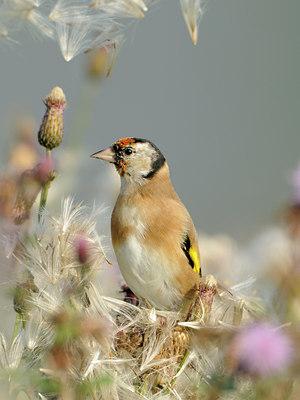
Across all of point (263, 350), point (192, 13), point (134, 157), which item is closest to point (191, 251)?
point (134, 157)

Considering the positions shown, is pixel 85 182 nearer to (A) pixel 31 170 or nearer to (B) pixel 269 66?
(A) pixel 31 170

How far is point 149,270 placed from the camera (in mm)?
1973

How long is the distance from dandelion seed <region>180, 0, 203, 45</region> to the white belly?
72 centimetres

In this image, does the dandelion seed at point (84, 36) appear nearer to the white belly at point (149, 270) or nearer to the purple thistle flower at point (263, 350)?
the white belly at point (149, 270)

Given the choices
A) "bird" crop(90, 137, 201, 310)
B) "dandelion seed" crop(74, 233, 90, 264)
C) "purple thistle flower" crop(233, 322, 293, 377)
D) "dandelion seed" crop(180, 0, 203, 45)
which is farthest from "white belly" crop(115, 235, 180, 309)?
"purple thistle flower" crop(233, 322, 293, 377)

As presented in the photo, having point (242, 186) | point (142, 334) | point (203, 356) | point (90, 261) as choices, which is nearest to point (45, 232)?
point (90, 261)

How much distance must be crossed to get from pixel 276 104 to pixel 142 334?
27.0ft

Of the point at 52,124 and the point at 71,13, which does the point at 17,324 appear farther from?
the point at 71,13

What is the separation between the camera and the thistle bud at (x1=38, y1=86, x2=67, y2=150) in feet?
5.21

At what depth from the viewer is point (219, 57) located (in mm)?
10086

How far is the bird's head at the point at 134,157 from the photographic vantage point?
6.55 feet

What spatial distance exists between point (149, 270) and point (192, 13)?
0.77 m

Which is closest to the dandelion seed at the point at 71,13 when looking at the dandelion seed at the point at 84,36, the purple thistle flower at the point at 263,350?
the dandelion seed at the point at 84,36

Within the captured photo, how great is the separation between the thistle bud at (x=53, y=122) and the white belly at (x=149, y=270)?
1.57ft
